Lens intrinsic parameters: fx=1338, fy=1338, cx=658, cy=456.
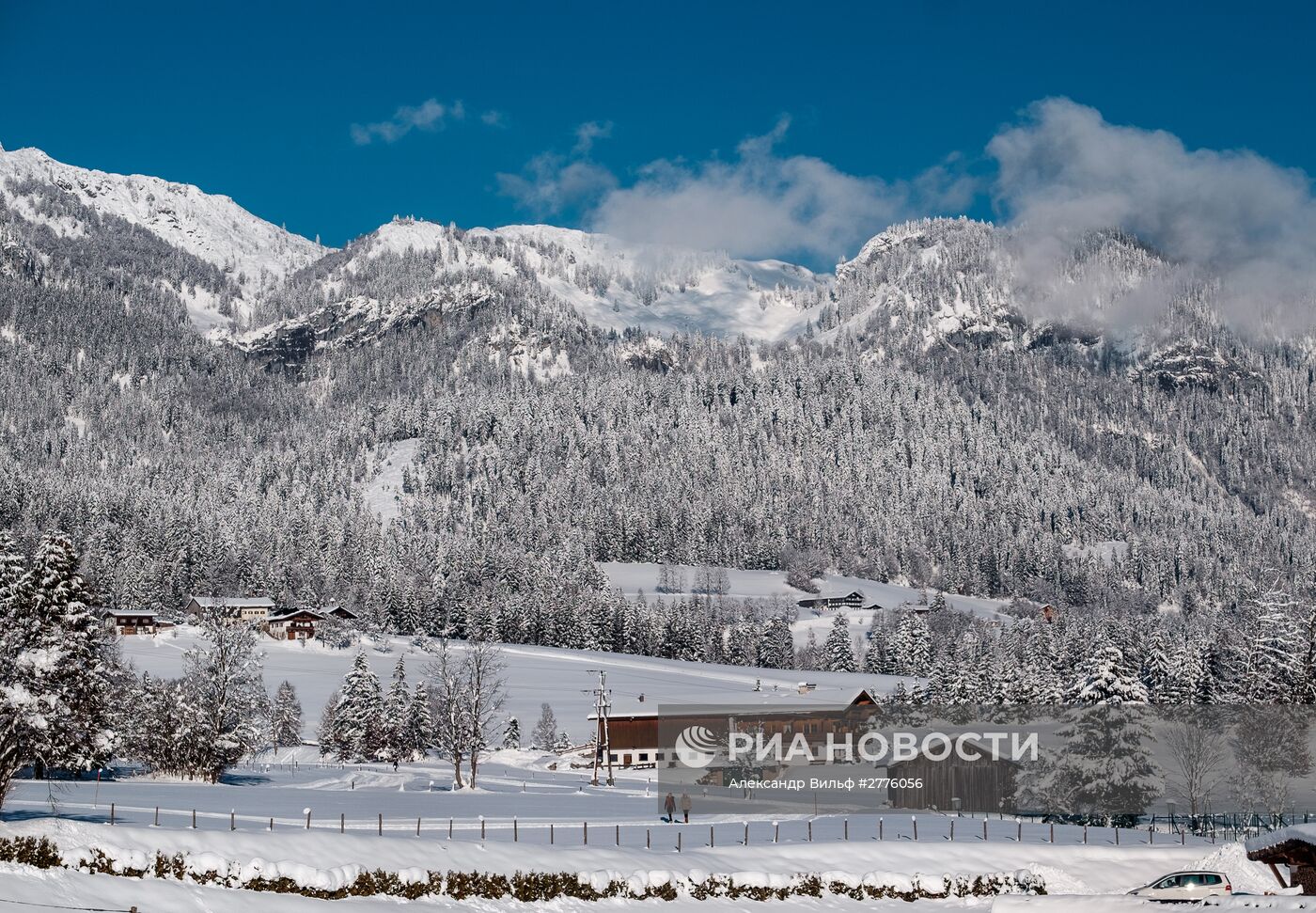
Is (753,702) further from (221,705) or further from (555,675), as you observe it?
(221,705)

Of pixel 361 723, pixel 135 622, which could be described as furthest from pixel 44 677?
pixel 135 622

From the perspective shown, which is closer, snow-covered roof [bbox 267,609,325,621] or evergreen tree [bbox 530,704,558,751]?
evergreen tree [bbox 530,704,558,751]

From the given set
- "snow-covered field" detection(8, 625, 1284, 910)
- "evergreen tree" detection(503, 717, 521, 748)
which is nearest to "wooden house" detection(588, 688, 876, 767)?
"evergreen tree" detection(503, 717, 521, 748)

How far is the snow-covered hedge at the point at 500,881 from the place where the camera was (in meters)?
34.9

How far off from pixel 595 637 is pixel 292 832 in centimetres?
12513

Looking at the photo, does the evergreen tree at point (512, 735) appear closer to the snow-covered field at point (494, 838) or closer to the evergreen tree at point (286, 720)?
the evergreen tree at point (286, 720)

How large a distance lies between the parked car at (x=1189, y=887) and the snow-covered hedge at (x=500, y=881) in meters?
5.58

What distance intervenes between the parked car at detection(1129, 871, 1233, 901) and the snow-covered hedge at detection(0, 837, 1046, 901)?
5577mm

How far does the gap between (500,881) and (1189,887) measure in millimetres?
21203

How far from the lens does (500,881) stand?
129 ft

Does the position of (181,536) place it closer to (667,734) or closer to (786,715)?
(667,734)

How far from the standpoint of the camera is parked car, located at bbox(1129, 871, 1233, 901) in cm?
4106

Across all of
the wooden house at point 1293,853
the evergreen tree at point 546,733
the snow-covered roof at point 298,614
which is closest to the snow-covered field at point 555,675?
the evergreen tree at point 546,733

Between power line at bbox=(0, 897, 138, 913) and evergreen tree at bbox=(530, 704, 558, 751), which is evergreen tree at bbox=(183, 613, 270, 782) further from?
power line at bbox=(0, 897, 138, 913)
